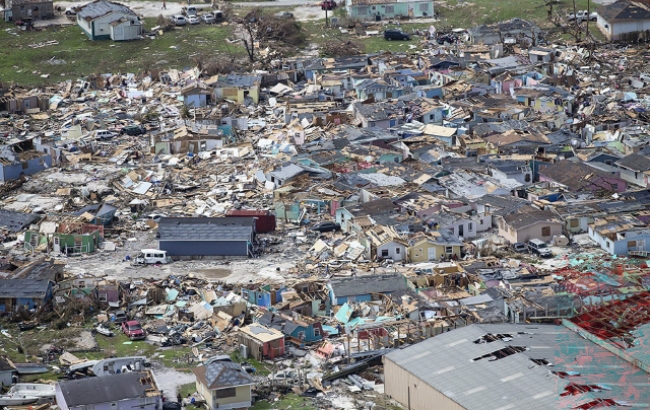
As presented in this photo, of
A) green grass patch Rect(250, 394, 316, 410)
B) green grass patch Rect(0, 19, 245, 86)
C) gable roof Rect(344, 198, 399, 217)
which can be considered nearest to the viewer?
green grass patch Rect(250, 394, 316, 410)

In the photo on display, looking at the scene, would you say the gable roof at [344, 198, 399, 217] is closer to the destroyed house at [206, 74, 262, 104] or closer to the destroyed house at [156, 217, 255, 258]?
the destroyed house at [156, 217, 255, 258]

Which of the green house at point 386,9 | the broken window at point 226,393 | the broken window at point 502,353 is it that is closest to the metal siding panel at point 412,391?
the broken window at point 502,353

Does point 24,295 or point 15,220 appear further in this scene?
point 15,220

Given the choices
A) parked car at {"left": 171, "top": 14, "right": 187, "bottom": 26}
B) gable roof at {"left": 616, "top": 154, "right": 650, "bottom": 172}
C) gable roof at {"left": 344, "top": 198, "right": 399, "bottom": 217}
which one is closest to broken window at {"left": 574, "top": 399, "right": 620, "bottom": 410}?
gable roof at {"left": 344, "top": 198, "right": 399, "bottom": 217}

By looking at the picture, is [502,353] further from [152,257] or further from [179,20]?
[179,20]

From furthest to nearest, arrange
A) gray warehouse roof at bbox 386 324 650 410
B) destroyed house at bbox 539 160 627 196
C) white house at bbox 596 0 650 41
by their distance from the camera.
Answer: white house at bbox 596 0 650 41 → destroyed house at bbox 539 160 627 196 → gray warehouse roof at bbox 386 324 650 410

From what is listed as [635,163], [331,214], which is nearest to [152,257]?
[331,214]
